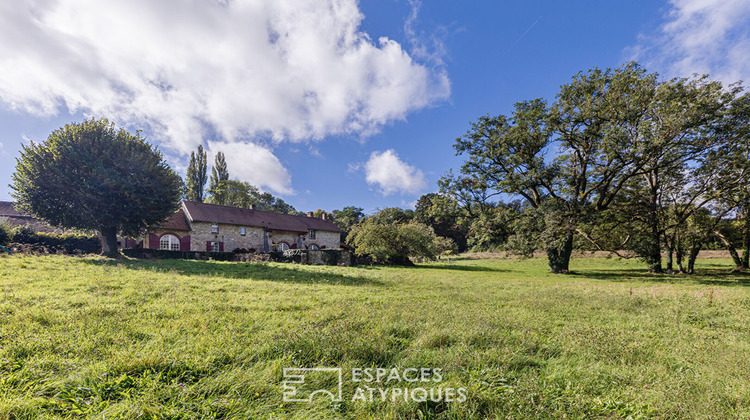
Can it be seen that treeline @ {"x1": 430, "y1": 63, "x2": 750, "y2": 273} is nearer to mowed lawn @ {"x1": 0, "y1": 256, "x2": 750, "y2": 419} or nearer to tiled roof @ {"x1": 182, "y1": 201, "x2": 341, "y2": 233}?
mowed lawn @ {"x1": 0, "y1": 256, "x2": 750, "y2": 419}

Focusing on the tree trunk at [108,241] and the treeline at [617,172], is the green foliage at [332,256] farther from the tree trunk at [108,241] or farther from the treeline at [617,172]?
the tree trunk at [108,241]

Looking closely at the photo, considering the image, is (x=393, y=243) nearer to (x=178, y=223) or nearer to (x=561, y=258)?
(x=561, y=258)

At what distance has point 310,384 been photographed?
109 inches

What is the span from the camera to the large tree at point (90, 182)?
17.4 metres

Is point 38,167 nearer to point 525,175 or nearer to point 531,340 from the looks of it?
point 531,340

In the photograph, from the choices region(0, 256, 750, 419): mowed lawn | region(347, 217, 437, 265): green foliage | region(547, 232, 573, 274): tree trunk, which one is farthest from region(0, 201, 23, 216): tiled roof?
region(547, 232, 573, 274): tree trunk

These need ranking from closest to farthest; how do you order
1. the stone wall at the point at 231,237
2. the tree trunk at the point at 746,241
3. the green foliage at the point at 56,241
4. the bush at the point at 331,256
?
the tree trunk at the point at 746,241
the green foliage at the point at 56,241
the bush at the point at 331,256
the stone wall at the point at 231,237

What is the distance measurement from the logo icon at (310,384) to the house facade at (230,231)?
2938 cm

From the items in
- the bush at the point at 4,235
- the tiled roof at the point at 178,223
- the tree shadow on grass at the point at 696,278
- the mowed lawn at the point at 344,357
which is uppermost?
the tiled roof at the point at 178,223

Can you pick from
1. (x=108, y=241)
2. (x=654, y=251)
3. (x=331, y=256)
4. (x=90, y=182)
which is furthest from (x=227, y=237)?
(x=654, y=251)

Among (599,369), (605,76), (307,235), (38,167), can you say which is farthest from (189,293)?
(307,235)

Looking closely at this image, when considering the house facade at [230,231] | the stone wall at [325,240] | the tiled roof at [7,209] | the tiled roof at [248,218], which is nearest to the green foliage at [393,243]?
the house facade at [230,231]

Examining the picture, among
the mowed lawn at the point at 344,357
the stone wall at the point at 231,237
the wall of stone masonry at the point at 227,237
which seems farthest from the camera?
the wall of stone masonry at the point at 227,237

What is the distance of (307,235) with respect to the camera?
39375mm
